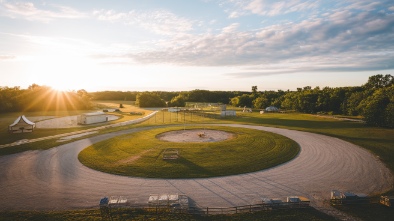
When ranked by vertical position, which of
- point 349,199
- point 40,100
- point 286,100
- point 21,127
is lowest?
point 349,199

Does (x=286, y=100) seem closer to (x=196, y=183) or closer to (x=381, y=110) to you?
(x=381, y=110)

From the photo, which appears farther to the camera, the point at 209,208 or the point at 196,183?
the point at 196,183

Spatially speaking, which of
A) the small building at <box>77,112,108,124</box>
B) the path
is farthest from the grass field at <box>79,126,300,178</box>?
the small building at <box>77,112,108,124</box>

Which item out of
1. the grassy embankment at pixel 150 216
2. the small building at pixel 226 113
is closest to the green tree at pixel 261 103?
the small building at pixel 226 113

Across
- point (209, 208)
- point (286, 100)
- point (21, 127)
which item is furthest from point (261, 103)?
point (209, 208)

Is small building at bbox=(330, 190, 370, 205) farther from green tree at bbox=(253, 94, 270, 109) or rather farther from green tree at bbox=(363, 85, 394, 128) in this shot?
green tree at bbox=(253, 94, 270, 109)

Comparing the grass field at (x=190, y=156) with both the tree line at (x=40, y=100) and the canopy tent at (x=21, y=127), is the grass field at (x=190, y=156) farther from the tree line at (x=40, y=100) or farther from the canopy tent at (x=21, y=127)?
the tree line at (x=40, y=100)
